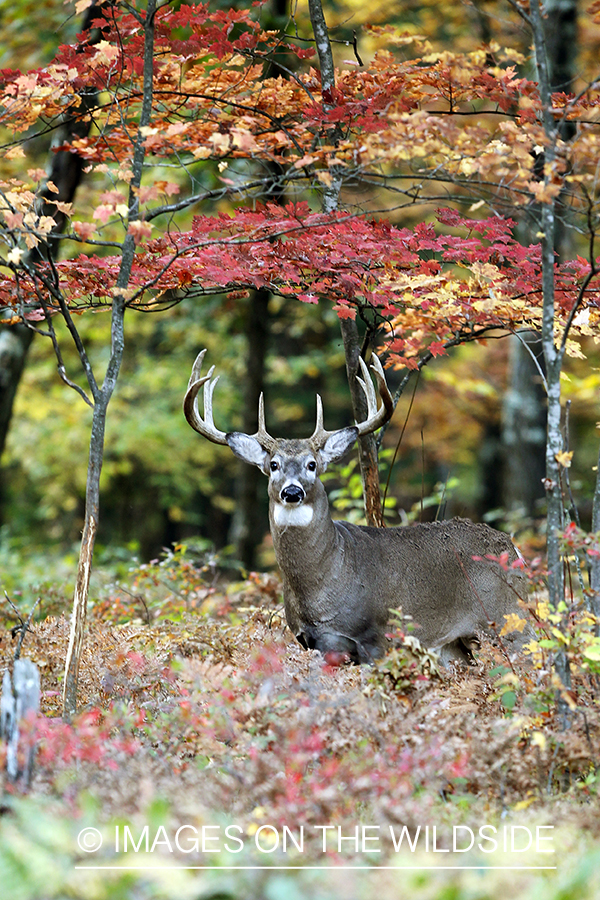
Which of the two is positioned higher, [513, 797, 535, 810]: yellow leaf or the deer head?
the deer head

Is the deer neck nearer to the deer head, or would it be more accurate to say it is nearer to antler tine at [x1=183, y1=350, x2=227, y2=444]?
the deer head

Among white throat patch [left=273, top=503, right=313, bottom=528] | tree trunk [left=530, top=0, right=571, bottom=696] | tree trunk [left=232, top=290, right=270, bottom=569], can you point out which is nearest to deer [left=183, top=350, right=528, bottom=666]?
white throat patch [left=273, top=503, right=313, bottom=528]

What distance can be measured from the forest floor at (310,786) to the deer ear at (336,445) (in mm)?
1380

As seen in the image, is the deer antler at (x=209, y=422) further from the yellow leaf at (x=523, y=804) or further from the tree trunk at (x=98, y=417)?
the yellow leaf at (x=523, y=804)

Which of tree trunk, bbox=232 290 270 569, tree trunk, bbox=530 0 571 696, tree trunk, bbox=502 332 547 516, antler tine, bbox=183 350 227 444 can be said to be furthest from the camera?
tree trunk, bbox=502 332 547 516

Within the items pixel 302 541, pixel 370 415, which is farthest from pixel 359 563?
pixel 370 415

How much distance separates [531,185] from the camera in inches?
164

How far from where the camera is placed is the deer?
19.0 ft

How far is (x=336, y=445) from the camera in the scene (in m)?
6.03

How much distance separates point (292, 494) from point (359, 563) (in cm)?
85

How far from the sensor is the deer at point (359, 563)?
5.79m

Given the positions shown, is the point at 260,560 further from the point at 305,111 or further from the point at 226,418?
the point at 305,111

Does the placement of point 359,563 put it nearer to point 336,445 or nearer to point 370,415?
point 336,445

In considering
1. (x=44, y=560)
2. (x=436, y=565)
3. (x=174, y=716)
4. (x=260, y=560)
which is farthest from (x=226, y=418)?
(x=174, y=716)
